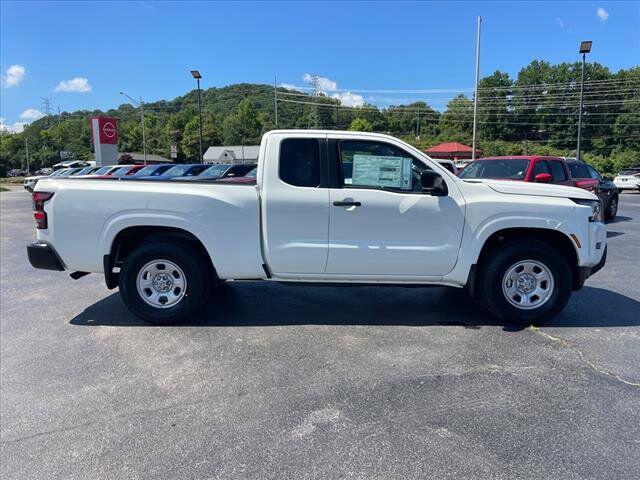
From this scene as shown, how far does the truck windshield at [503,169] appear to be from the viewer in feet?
32.1

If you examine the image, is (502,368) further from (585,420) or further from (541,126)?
(541,126)

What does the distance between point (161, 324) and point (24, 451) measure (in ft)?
7.14

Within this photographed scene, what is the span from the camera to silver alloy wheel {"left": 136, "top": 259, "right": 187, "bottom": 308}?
507cm

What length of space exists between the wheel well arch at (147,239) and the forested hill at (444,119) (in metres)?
83.0

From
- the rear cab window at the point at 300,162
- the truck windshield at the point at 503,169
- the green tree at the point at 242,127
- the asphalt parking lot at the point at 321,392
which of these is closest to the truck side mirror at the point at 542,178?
the truck windshield at the point at 503,169

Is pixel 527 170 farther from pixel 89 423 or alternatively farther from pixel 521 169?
pixel 89 423

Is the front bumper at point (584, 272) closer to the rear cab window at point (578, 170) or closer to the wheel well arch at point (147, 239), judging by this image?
the wheel well arch at point (147, 239)

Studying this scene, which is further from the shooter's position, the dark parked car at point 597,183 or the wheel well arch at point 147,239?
the dark parked car at point 597,183

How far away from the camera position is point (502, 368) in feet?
13.1

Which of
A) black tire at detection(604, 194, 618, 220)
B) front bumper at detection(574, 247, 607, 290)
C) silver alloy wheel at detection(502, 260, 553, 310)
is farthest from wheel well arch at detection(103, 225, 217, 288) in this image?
black tire at detection(604, 194, 618, 220)

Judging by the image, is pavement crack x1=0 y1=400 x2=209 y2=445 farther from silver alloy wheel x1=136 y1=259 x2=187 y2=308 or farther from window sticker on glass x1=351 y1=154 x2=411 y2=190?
window sticker on glass x1=351 y1=154 x2=411 y2=190

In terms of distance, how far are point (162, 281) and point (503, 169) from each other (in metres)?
7.72

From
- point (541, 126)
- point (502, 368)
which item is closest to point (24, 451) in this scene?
point (502, 368)

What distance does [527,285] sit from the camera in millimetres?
4996
